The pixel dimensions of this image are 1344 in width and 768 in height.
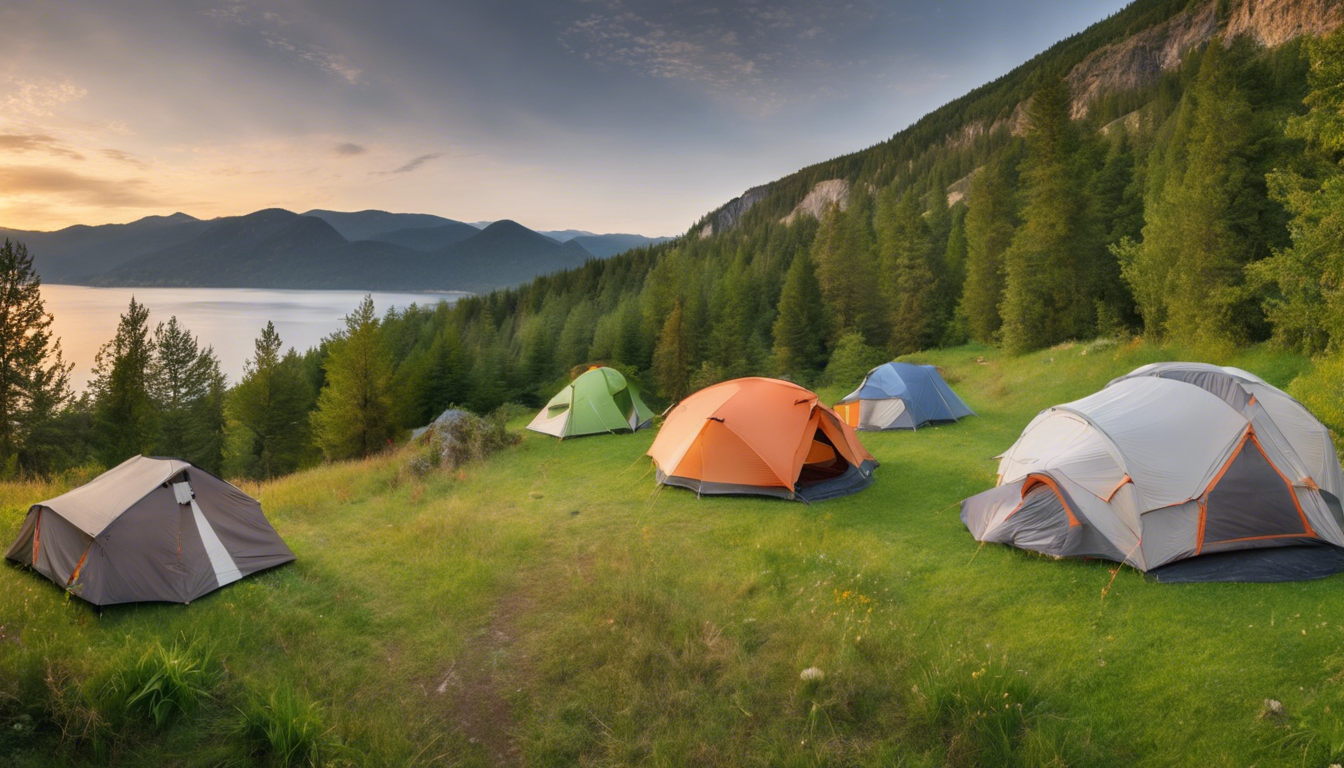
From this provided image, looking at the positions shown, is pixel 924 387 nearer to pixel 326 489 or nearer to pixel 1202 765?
pixel 1202 765

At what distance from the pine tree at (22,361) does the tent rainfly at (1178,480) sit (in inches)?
1417

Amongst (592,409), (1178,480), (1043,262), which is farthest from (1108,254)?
(1178,480)

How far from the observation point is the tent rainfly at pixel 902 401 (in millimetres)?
17234

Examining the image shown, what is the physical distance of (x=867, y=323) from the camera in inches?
1607

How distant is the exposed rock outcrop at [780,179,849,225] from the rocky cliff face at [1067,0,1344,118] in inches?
1483

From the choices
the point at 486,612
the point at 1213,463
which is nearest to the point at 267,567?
the point at 486,612

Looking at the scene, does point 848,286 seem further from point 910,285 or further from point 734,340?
point 734,340

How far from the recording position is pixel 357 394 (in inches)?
1083

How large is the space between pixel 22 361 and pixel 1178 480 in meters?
39.0

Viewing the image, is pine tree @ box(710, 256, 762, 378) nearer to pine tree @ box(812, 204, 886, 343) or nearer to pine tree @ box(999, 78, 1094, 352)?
pine tree @ box(812, 204, 886, 343)

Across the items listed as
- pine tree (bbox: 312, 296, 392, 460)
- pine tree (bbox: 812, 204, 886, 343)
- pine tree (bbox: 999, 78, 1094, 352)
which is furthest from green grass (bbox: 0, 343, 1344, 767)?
pine tree (bbox: 812, 204, 886, 343)

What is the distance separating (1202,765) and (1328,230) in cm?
1187

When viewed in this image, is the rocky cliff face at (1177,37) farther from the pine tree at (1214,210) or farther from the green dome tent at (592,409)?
the green dome tent at (592,409)

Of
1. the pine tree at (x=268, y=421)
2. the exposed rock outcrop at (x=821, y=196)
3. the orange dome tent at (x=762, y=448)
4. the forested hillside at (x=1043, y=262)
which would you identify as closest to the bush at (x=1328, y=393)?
the forested hillside at (x=1043, y=262)
